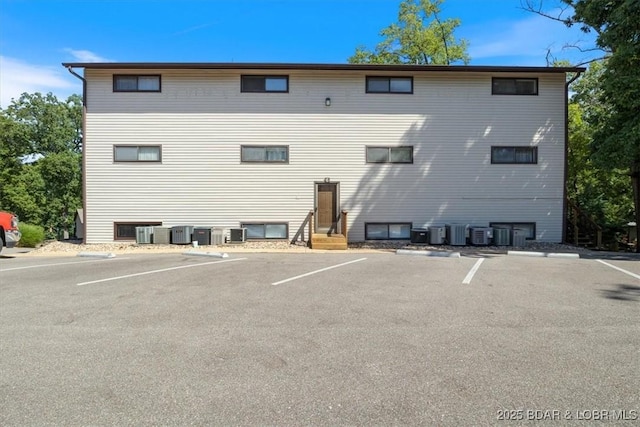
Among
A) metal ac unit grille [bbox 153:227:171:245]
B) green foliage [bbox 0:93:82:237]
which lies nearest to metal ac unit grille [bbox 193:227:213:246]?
metal ac unit grille [bbox 153:227:171:245]

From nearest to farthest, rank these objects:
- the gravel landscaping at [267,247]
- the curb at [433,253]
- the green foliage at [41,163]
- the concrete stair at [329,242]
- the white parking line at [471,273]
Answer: the white parking line at [471,273] → the curb at [433,253] → the gravel landscaping at [267,247] → the concrete stair at [329,242] → the green foliage at [41,163]

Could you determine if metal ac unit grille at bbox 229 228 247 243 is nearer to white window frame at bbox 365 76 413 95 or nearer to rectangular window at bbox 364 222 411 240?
rectangular window at bbox 364 222 411 240

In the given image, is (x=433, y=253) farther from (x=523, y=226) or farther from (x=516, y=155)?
(x=516, y=155)

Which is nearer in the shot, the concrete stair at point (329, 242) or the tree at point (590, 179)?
the concrete stair at point (329, 242)

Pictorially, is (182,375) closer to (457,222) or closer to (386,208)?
(386,208)

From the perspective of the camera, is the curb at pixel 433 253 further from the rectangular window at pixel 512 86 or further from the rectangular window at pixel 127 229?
the rectangular window at pixel 127 229

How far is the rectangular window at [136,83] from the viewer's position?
14.9m

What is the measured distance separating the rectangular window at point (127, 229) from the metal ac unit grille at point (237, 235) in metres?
2.83

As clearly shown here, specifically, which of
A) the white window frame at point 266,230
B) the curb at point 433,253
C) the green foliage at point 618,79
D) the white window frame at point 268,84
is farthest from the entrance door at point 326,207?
the green foliage at point 618,79

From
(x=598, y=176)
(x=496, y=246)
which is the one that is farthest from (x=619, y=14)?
(x=598, y=176)

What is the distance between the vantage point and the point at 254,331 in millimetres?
4520

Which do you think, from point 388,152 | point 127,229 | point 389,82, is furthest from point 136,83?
point 388,152

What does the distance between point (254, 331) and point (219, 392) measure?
1.44 metres

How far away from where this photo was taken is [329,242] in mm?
13570
